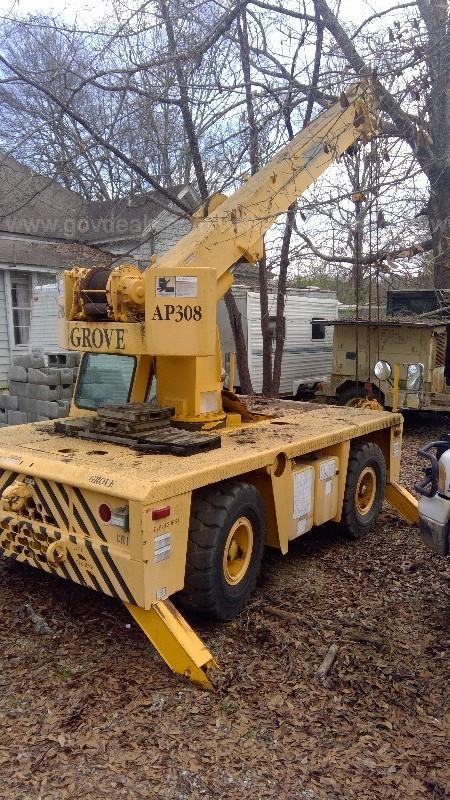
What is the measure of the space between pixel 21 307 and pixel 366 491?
10.3 m

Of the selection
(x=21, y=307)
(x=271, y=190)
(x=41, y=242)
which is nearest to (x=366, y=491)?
(x=271, y=190)

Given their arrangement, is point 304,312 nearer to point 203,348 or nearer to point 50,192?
point 50,192

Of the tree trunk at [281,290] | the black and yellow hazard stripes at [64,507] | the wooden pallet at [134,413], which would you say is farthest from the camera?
the tree trunk at [281,290]

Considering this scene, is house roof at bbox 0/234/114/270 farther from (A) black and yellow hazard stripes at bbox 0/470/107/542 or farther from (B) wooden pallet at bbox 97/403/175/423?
(A) black and yellow hazard stripes at bbox 0/470/107/542

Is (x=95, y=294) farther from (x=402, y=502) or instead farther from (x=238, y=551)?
(x=402, y=502)

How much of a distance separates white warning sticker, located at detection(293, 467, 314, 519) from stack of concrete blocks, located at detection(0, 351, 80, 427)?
504 centimetres

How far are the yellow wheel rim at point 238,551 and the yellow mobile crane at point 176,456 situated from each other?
0.01m

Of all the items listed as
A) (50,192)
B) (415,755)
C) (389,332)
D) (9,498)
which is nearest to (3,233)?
(50,192)

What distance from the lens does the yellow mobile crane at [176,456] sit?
390cm

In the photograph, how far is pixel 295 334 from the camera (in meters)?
14.8

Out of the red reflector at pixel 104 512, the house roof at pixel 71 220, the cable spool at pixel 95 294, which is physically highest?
the house roof at pixel 71 220

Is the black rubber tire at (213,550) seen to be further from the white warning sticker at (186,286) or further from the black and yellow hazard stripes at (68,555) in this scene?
the white warning sticker at (186,286)

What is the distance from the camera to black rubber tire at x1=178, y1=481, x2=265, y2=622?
13.9 feet

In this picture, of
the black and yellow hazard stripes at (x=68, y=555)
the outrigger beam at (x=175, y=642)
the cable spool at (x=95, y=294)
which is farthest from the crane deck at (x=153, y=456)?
the cable spool at (x=95, y=294)
